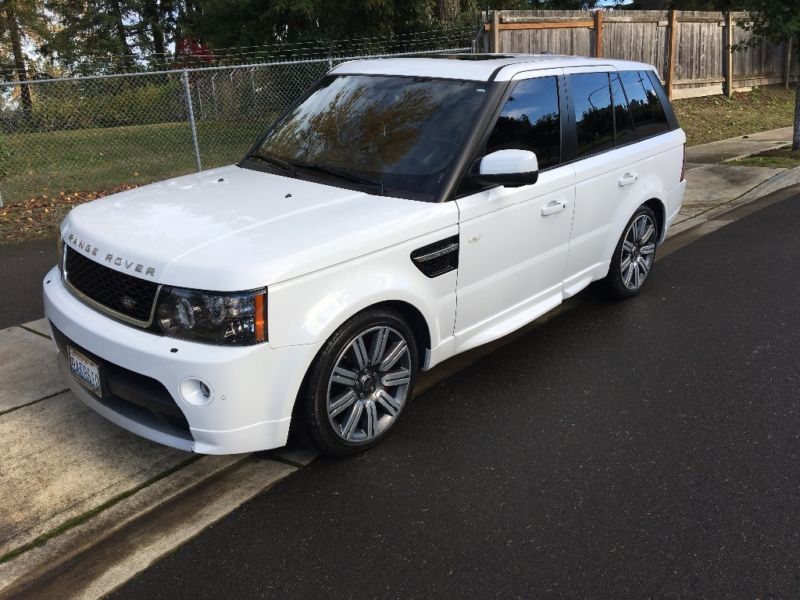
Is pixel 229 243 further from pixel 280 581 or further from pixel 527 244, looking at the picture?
pixel 527 244

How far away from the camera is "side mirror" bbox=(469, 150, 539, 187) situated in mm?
3717

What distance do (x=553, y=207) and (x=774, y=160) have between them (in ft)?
28.1

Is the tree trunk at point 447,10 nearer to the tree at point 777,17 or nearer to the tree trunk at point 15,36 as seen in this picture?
the tree at point 777,17

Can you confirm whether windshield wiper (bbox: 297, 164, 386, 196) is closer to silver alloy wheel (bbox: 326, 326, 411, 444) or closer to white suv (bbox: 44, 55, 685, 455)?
white suv (bbox: 44, 55, 685, 455)

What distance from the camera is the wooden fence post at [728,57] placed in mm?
18188


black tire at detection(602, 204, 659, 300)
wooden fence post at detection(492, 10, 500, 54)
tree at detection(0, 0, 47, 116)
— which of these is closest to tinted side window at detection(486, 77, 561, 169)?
black tire at detection(602, 204, 659, 300)

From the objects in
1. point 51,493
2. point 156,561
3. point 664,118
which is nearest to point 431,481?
point 156,561

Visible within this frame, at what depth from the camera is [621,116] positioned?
523cm

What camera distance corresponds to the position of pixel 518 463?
3.59m

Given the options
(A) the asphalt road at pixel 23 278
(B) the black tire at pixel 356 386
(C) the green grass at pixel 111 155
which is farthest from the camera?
(C) the green grass at pixel 111 155

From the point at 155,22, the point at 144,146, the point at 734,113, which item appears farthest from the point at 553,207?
the point at 155,22

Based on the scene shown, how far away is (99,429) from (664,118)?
467cm

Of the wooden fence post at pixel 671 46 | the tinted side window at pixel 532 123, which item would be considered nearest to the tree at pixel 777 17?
the wooden fence post at pixel 671 46

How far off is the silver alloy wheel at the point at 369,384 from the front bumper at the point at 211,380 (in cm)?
29
